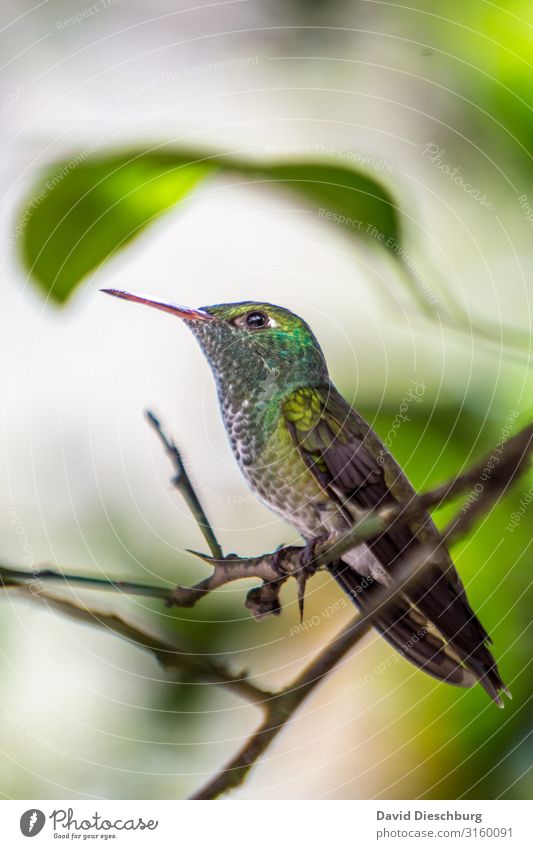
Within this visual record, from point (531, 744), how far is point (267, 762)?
0.66 ft

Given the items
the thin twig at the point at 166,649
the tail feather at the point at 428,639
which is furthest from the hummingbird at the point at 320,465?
the thin twig at the point at 166,649

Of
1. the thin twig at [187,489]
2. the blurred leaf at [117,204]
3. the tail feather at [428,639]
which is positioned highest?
the blurred leaf at [117,204]

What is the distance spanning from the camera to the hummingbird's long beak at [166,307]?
0.63 meters

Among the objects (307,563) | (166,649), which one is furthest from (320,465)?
(166,649)

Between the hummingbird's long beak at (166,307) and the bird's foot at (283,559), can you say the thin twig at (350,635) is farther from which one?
the hummingbird's long beak at (166,307)

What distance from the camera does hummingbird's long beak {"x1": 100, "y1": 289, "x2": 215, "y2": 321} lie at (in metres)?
0.63

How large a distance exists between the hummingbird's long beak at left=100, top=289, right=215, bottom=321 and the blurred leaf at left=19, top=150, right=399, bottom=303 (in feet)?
0.09

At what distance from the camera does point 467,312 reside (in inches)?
26.0

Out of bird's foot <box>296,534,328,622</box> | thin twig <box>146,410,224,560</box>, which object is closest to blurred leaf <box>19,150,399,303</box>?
thin twig <box>146,410,224,560</box>

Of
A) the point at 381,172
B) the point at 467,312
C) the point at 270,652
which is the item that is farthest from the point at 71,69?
the point at 270,652

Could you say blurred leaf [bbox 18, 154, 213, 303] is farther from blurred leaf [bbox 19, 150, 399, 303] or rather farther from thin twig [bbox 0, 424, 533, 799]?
thin twig [bbox 0, 424, 533, 799]

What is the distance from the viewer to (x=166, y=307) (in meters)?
0.63

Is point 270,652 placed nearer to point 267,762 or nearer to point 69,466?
point 267,762

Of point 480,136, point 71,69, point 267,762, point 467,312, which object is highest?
point 71,69
